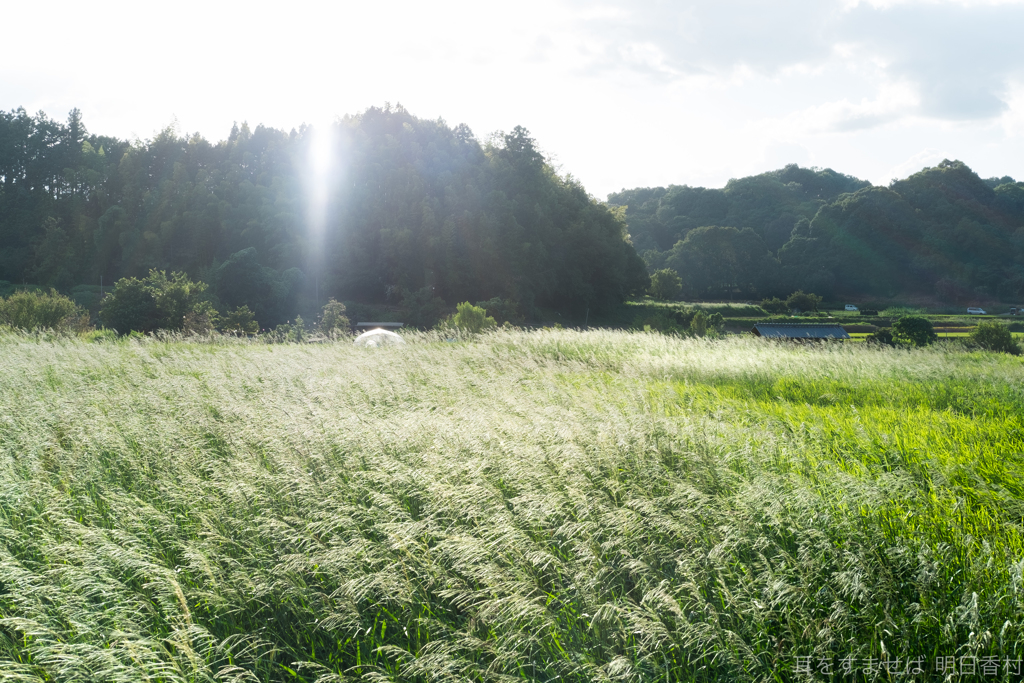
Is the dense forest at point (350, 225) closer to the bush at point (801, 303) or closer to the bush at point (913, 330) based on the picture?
the bush at point (913, 330)

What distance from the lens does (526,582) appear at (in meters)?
2.66

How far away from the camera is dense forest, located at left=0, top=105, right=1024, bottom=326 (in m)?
37.5

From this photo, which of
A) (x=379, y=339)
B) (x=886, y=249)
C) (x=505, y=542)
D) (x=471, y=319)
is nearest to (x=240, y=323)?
(x=471, y=319)

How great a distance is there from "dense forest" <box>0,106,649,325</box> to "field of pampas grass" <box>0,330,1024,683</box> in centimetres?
3106

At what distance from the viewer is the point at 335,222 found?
40.2 metres

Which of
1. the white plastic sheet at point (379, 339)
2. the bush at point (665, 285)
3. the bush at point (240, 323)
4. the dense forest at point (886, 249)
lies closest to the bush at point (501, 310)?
the bush at point (240, 323)

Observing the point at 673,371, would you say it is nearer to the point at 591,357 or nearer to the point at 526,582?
the point at 591,357

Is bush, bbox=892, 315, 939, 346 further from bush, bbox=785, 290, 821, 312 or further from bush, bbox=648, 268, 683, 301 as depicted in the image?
bush, bbox=648, 268, 683, 301

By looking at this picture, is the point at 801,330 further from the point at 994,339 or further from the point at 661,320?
the point at 994,339

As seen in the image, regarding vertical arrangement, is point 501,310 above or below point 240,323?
above

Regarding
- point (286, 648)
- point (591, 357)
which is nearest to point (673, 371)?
point (591, 357)

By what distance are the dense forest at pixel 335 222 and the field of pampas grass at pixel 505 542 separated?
99.5ft

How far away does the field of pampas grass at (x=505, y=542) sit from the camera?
2.40m

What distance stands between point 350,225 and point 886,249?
194 feet
